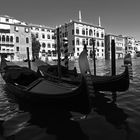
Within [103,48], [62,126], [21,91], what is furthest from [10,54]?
[62,126]

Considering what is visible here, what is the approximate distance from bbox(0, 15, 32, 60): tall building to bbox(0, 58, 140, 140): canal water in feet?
113

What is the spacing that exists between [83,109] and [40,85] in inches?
91.4

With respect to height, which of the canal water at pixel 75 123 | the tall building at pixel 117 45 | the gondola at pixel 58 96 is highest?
the tall building at pixel 117 45

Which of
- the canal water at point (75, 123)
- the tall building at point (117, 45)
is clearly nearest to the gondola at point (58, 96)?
the canal water at point (75, 123)

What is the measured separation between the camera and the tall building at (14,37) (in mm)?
37750

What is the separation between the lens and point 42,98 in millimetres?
5051

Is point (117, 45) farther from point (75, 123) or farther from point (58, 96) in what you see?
point (75, 123)

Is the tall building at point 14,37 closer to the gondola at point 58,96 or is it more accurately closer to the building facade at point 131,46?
the gondola at point 58,96

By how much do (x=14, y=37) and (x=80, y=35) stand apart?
1885cm

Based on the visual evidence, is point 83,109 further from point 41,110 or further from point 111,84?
point 111,84

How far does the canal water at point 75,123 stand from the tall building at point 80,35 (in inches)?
1629

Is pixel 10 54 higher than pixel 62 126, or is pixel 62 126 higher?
pixel 10 54

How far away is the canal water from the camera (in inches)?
146

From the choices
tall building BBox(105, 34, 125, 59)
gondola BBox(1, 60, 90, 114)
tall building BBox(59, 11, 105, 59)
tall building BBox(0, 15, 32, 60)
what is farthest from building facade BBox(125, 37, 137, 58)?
gondola BBox(1, 60, 90, 114)
